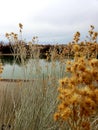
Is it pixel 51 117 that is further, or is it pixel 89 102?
pixel 51 117

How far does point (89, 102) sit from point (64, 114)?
0.21 m

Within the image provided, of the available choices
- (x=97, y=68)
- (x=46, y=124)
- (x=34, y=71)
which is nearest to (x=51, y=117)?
(x=46, y=124)

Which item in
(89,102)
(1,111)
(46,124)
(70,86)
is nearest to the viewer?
(89,102)

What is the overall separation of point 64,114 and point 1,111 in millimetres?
2312

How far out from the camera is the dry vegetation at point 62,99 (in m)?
1.63

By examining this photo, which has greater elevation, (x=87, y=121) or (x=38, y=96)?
(x=87, y=121)

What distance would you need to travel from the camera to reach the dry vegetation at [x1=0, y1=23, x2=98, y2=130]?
1.63 metres

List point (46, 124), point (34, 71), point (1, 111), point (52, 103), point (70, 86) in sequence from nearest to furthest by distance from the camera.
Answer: point (70, 86) < point (46, 124) < point (52, 103) < point (1, 111) < point (34, 71)

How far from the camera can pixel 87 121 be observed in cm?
182

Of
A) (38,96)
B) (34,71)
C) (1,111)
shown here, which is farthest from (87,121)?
(34,71)

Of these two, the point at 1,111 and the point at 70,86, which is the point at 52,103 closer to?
the point at 1,111

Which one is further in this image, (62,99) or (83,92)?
(62,99)

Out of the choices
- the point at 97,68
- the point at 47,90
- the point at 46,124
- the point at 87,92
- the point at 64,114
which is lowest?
the point at 46,124

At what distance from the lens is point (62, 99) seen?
179 cm
